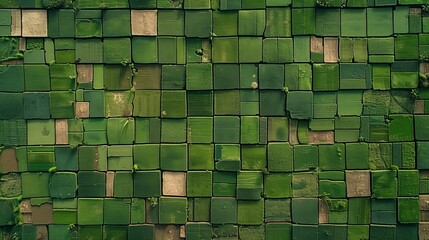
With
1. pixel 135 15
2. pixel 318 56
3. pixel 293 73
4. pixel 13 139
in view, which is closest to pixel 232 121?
pixel 293 73

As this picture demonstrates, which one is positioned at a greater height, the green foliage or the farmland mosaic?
the green foliage

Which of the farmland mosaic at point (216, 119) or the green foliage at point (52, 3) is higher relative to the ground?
the green foliage at point (52, 3)

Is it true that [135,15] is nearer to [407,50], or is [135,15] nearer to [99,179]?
[99,179]

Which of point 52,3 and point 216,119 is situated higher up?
point 52,3

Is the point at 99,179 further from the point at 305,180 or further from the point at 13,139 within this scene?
the point at 305,180

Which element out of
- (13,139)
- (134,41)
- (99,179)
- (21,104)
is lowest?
(99,179)

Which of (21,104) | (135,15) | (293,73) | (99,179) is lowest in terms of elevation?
(99,179)

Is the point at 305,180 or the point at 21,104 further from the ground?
the point at 21,104

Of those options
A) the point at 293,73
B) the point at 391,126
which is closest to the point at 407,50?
the point at 391,126

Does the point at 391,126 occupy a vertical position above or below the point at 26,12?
below
